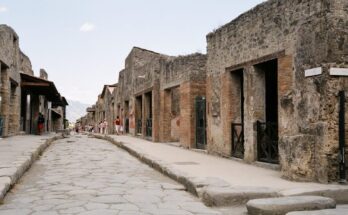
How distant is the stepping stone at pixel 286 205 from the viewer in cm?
454

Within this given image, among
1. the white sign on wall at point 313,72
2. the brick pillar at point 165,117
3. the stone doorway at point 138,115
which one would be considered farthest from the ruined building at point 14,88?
the white sign on wall at point 313,72

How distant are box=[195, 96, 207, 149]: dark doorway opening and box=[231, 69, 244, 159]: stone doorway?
2.83 metres

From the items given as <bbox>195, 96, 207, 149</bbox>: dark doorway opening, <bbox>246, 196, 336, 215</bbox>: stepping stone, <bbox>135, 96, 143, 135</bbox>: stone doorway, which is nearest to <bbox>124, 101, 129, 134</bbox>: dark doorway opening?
<bbox>135, 96, 143, 135</bbox>: stone doorway

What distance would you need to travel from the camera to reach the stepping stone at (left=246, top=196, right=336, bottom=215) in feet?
14.9

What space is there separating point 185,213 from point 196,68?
31.7 feet

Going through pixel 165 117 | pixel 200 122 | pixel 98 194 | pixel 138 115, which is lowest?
pixel 98 194

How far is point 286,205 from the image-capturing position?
4.60m

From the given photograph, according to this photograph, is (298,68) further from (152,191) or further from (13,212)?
(13,212)

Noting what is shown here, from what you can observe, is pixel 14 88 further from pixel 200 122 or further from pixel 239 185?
pixel 239 185

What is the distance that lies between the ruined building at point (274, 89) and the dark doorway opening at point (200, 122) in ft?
0.11

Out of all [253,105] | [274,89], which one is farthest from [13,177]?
[274,89]

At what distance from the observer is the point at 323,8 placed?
Result: 21.4 ft

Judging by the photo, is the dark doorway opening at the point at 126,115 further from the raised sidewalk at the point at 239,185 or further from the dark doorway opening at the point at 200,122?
the raised sidewalk at the point at 239,185

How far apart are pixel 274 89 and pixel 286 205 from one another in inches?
289
